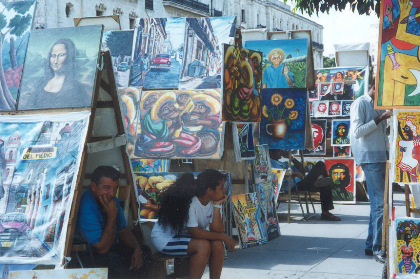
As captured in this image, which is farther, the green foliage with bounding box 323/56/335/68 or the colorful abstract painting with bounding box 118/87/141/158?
the green foliage with bounding box 323/56/335/68

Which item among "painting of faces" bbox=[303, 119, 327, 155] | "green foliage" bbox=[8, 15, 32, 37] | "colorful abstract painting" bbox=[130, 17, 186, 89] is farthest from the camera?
"painting of faces" bbox=[303, 119, 327, 155]

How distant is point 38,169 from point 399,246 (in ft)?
9.18


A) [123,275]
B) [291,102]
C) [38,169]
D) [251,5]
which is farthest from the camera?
[251,5]

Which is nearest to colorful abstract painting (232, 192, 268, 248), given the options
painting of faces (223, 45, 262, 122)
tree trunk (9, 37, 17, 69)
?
painting of faces (223, 45, 262, 122)

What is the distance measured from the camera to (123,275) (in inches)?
191

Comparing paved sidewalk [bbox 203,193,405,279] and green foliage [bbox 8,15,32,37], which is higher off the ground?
green foliage [bbox 8,15,32,37]

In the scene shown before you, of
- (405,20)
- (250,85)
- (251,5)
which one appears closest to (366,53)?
(250,85)

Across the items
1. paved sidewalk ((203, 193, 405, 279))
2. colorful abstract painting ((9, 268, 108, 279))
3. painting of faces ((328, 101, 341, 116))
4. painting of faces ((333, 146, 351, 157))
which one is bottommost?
paved sidewalk ((203, 193, 405, 279))

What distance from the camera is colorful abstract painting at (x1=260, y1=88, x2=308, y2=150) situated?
895cm

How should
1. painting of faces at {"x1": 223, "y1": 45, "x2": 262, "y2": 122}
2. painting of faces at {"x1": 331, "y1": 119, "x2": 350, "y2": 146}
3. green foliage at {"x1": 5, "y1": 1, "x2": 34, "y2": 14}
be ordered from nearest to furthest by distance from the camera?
green foliage at {"x1": 5, "y1": 1, "x2": 34, "y2": 14} → painting of faces at {"x1": 223, "y1": 45, "x2": 262, "y2": 122} → painting of faces at {"x1": 331, "y1": 119, "x2": 350, "y2": 146}

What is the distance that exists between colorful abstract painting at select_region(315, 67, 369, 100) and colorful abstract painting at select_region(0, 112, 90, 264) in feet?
27.7

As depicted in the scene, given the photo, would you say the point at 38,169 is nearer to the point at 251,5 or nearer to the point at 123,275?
the point at 123,275

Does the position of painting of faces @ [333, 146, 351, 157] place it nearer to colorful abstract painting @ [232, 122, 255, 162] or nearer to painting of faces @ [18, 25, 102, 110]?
colorful abstract painting @ [232, 122, 255, 162]

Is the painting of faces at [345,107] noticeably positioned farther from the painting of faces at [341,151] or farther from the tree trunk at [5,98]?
the tree trunk at [5,98]
